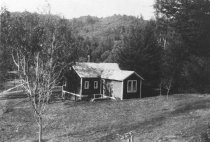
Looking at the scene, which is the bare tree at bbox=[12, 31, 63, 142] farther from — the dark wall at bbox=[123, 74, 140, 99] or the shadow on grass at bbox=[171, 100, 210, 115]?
the dark wall at bbox=[123, 74, 140, 99]

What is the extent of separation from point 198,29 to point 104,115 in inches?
928

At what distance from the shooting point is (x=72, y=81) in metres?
41.4

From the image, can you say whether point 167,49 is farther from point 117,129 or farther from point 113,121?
point 117,129

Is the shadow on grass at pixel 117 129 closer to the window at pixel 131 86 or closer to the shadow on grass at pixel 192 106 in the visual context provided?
the shadow on grass at pixel 192 106

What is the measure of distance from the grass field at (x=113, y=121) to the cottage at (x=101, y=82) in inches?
153

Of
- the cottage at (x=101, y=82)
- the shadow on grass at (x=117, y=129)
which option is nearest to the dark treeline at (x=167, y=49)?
the cottage at (x=101, y=82)

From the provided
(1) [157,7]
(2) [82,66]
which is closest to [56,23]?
(2) [82,66]

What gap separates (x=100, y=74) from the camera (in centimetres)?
4094

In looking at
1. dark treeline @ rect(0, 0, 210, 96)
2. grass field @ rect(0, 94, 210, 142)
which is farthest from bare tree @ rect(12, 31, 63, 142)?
dark treeline @ rect(0, 0, 210, 96)

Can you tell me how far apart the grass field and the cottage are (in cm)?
388

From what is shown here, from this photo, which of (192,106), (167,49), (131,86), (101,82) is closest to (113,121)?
(192,106)

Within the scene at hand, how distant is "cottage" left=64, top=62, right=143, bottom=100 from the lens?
37.4 m

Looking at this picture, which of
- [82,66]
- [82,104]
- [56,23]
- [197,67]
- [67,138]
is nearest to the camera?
[67,138]

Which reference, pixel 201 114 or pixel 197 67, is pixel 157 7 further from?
pixel 201 114
